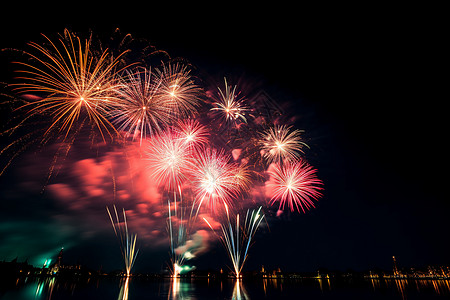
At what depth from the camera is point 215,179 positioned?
20703 mm

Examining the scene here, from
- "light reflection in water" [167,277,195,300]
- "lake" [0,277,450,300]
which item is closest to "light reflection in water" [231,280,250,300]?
"lake" [0,277,450,300]

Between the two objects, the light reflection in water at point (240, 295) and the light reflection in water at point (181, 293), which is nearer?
the light reflection in water at point (240, 295)

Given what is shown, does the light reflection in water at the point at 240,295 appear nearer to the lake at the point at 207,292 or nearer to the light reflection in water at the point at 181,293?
the lake at the point at 207,292

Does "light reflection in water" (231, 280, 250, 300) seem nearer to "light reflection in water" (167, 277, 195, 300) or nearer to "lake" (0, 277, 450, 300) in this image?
"lake" (0, 277, 450, 300)

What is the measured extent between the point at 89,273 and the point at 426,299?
243 meters

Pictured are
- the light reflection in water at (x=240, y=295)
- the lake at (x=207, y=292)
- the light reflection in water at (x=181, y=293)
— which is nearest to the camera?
the light reflection in water at (x=240, y=295)

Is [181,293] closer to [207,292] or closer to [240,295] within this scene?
[207,292]

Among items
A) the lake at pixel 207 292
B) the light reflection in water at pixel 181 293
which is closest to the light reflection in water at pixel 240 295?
the lake at pixel 207 292

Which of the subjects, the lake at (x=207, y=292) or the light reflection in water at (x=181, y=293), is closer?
the light reflection in water at (x=181, y=293)

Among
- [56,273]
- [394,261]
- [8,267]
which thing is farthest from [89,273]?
[394,261]

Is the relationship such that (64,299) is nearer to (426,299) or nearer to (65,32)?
(65,32)

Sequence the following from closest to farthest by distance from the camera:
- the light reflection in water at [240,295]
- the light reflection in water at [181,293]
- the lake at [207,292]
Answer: the light reflection in water at [240,295]
the light reflection in water at [181,293]
the lake at [207,292]

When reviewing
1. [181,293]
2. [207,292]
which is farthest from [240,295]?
[207,292]

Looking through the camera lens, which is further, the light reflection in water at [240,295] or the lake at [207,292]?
the lake at [207,292]
